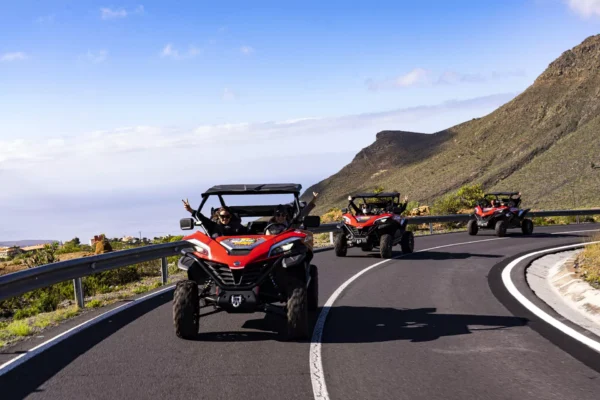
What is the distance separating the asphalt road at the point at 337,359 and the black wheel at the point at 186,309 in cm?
16

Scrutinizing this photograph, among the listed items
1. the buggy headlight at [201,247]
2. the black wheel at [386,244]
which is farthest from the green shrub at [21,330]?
the black wheel at [386,244]

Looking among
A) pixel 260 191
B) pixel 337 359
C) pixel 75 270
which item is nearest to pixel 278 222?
pixel 260 191

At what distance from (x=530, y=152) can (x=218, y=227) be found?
81321 mm

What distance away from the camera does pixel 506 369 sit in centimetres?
630

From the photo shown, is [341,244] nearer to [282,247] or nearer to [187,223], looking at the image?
[187,223]

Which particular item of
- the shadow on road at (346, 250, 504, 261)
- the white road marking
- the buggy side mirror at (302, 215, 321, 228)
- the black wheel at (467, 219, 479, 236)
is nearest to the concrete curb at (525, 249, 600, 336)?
the shadow on road at (346, 250, 504, 261)

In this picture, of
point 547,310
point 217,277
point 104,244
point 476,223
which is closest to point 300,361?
point 217,277

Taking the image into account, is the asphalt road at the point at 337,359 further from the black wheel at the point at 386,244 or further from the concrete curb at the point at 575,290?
the black wheel at the point at 386,244

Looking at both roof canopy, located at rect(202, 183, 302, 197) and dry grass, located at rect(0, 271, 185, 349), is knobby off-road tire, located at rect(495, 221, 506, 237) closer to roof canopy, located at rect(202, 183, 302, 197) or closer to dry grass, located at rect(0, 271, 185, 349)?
dry grass, located at rect(0, 271, 185, 349)

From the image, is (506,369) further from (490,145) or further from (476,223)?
(490,145)

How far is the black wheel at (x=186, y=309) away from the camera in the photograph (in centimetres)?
772

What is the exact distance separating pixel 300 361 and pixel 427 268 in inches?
375

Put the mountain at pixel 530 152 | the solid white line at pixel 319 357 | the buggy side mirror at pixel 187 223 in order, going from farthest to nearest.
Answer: the mountain at pixel 530 152 < the buggy side mirror at pixel 187 223 < the solid white line at pixel 319 357

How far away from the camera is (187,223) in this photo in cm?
850
